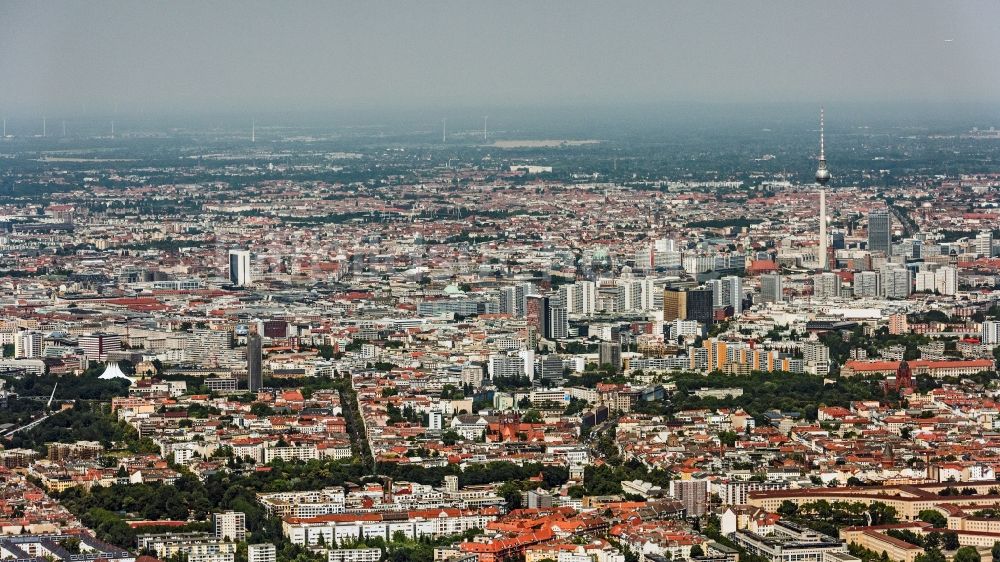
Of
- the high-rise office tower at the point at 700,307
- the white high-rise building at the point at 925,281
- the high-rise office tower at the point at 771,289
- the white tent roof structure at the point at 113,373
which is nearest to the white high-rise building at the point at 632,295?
the high-rise office tower at the point at 700,307

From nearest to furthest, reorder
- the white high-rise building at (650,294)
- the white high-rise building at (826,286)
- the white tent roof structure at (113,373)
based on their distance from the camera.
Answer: the white tent roof structure at (113,373) < the white high-rise building at (650,294) < the white high-rise building at (826,286)

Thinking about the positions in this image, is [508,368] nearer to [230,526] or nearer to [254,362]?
[254,362]

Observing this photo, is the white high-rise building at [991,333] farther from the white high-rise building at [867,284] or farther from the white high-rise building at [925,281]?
the white high-rise building at [925,281]

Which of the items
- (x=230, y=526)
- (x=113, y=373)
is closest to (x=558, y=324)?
(x=113, y=373)

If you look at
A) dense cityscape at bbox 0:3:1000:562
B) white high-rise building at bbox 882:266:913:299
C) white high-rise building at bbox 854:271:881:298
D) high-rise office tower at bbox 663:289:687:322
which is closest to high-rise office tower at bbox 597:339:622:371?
dense cityscape at bbox 0:3:1000:562

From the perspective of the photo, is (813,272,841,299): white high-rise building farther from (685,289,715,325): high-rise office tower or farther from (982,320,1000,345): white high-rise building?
(982,320,1000,345): white high-rise building

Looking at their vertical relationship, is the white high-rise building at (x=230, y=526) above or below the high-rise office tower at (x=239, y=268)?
above
